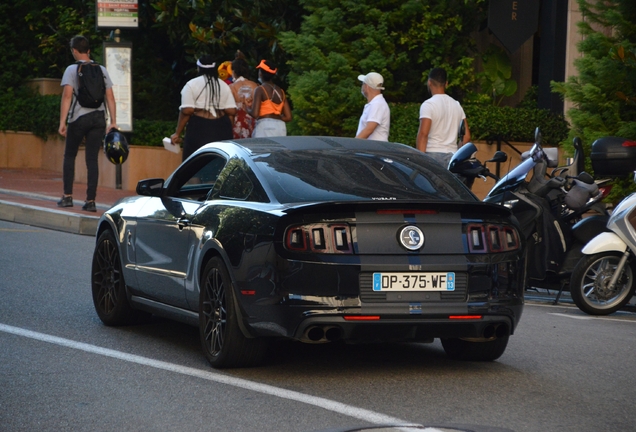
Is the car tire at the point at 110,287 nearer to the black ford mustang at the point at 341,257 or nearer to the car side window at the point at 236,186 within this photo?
the black ford mustang at the point at 341,257

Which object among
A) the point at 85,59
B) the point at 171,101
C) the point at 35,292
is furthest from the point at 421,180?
the point at 171,101

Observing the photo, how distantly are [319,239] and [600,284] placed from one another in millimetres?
4107

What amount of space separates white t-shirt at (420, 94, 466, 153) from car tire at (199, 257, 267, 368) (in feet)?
19.6

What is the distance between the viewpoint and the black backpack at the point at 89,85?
14703 millimetres

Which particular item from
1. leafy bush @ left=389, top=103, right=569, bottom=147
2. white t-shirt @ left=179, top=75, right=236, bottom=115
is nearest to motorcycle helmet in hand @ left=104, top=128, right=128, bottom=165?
white t-shirt @ left=179, top=75, right=236, bottom=115

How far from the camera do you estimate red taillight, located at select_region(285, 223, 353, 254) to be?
6320mm

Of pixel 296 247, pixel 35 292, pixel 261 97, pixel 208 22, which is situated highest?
pixel 208 22

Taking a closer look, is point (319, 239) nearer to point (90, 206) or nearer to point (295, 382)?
point (295, 382)

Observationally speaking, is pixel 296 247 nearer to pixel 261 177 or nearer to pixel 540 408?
pixel 261 177

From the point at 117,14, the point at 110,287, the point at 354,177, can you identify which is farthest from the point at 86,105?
the point at 354,177

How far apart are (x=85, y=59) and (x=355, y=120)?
14.9ft

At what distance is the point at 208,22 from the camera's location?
20469mm

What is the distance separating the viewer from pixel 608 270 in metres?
9.73

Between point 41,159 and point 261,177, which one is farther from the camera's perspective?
point 41,159
